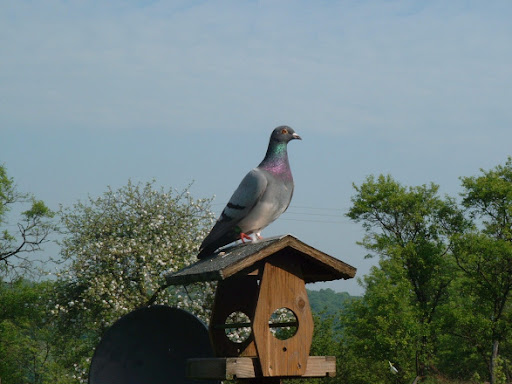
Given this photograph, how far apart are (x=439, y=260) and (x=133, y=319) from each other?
3298 centimetres

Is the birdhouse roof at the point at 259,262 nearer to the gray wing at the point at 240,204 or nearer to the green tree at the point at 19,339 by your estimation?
the gray wing at the point at 240,204

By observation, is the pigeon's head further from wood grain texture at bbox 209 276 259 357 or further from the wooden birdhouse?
wood grain texture at bbox 209 276 259 357

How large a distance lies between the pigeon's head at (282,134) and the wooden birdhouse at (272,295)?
42.8 inches

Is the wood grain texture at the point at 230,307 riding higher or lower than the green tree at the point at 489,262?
lower

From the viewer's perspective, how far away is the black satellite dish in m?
7.89

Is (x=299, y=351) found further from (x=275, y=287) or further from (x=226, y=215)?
(x=226, y=215)

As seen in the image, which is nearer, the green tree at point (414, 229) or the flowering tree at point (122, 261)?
the flowering tree at point (122, 261)

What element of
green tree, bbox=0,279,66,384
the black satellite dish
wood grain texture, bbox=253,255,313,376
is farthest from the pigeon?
green tree, bbox=0,279,66,384

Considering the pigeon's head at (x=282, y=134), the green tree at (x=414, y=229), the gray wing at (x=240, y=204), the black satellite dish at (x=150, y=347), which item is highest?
the green tree at (x=414, y=229)

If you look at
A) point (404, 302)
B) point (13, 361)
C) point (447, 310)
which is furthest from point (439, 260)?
point (13, 361)

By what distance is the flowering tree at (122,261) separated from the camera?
22.3 meters

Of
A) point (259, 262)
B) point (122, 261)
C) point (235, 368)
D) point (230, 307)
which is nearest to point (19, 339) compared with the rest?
point (122, 261)

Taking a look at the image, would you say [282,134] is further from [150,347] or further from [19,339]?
[19,339]

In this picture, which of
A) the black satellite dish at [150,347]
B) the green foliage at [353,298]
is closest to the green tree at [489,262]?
the green foliage at [353,298]
